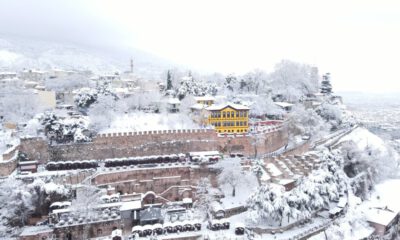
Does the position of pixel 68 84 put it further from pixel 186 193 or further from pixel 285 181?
pixel 285 181

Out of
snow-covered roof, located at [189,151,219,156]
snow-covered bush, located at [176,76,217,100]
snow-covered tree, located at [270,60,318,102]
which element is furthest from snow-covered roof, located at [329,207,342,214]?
snow-covered tree, located at [270,60,318,102]

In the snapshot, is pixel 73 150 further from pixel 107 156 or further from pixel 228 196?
pixel 228 196

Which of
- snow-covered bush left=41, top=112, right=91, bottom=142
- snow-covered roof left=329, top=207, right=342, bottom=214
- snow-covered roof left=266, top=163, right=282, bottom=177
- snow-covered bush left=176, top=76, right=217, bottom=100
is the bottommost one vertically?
snow-covered roof left=329, top=207, right=342, bottom=214

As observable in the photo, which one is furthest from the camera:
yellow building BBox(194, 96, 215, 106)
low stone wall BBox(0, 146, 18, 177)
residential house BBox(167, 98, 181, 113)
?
yellow building BBox(194, 96, 215, 106)

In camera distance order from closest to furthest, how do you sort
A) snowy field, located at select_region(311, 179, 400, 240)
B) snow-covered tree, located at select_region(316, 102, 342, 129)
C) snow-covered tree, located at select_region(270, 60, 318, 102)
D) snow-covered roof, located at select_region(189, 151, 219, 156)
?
snowy field, located at select_region(311, 179, 400, 240), snow-covered roof, located at select_region(189, 151, 219, 156), snow-covered tree, located at select_region(316, 102, 342, 129), snow-covered tree, located at select_region(270, 60, 318, 102)

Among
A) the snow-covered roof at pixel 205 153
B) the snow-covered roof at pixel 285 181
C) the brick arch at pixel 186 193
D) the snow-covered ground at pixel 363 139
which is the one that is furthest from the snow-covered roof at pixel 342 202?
the snow-covered ground at pixel 363 139

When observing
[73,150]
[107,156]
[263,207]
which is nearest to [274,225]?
[263,207]

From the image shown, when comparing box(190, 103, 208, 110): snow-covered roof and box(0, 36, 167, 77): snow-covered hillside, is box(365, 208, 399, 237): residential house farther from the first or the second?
box(0, 36, 167, 77): snow-covered hillside
